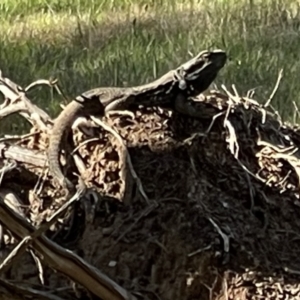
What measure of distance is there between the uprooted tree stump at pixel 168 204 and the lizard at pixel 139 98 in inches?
1.4

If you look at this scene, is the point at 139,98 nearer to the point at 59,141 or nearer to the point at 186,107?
the point at 186,107

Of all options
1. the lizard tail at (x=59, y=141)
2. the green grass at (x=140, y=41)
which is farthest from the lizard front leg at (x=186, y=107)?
the green grass at (x=140, y=41)

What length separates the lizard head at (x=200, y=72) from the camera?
3.79 m

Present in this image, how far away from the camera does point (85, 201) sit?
11.1ft

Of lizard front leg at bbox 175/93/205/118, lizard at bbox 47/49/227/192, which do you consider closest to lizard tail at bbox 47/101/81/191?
lizard at bbox 47/49/227/192

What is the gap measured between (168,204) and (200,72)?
2.03 feet

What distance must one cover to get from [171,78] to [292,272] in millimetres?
862

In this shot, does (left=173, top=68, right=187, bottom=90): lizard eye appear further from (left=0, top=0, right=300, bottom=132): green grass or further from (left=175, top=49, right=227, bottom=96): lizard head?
(left=0, top=0, right=300, bottom=132): green grass

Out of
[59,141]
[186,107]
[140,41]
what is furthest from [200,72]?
[140,41]

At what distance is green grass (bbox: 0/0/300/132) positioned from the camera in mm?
5461

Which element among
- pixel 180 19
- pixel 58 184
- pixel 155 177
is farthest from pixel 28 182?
pixel 180 19

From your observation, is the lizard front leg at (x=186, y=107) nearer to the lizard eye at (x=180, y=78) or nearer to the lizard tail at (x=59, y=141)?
the lizard eye at (x=180, y=78)

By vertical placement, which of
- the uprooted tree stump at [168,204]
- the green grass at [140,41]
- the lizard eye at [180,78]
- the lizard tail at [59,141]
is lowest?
the green grass at [140,41]

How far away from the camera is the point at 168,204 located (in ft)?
11.2
